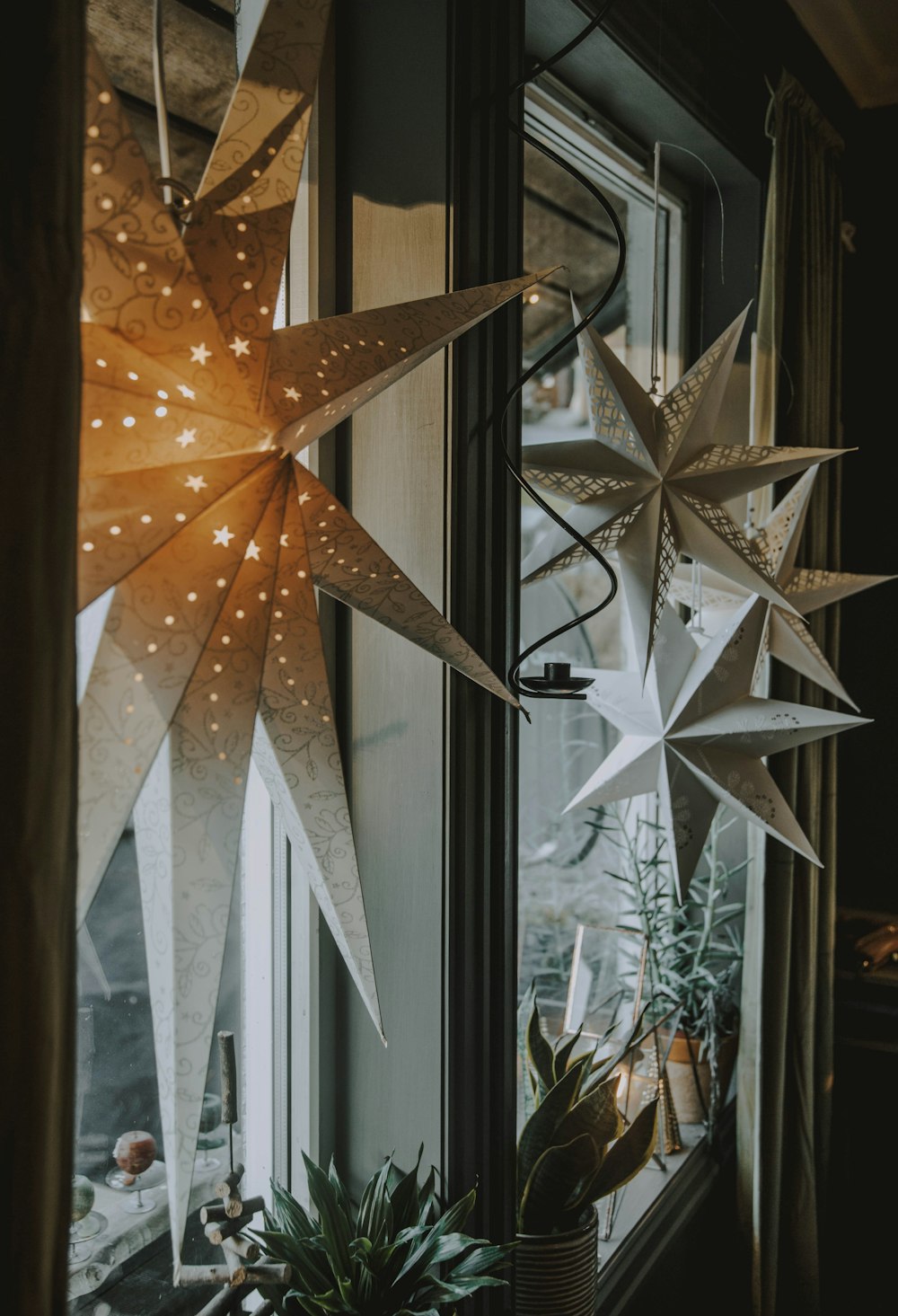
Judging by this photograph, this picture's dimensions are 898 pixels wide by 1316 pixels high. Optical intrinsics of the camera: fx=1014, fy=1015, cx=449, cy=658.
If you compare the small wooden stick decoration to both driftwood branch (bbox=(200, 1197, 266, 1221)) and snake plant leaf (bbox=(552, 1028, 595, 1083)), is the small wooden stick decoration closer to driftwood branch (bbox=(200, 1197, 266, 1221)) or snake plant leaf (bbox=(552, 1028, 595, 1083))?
driftwood branch (bbox=(200, 1197, 266, 1221))

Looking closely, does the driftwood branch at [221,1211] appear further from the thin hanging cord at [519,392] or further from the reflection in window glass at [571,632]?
the reflection in window glass at [571,632]

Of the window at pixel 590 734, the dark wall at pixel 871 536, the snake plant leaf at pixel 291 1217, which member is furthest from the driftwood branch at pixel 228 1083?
the dark wall at pixel 871 536

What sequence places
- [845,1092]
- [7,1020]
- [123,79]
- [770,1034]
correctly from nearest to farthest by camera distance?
[7,1020] → [123,79] → [770,1034] → [845,1092]

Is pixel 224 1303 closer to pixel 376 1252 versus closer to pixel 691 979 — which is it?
pixel 376 1252

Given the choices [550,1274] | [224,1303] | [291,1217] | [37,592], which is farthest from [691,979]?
[37,592]

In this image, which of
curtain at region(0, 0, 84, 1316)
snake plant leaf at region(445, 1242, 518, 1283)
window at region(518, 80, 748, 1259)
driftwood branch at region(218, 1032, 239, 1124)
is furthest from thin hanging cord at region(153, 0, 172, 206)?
window at region(518, 80, 748, 1259)

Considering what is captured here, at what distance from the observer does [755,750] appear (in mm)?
1285

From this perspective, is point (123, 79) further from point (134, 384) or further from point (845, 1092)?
point (845, 1092)

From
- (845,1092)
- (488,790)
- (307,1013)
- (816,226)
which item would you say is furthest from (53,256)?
(845,1092)

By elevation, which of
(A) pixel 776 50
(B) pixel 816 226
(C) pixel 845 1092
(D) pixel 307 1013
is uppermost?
(A) pixel 776 50

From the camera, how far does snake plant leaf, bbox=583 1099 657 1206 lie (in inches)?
53.6

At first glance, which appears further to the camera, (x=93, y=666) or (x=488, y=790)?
(x=488, y=790)

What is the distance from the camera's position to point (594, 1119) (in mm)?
1324

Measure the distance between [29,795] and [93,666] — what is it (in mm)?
94
